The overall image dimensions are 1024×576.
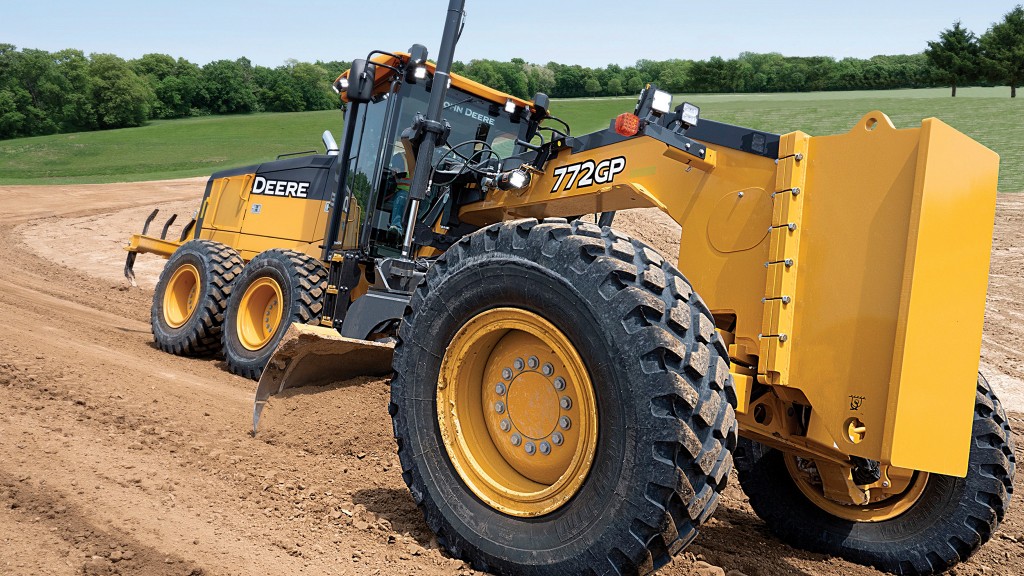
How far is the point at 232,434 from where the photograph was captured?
473 cm

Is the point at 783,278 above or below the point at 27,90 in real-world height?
below

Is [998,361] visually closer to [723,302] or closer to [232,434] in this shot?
[723,302]

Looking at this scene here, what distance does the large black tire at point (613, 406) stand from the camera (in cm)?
249

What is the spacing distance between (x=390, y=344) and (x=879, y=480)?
3179 millimetres

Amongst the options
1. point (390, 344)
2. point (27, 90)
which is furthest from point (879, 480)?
point (27, 90)

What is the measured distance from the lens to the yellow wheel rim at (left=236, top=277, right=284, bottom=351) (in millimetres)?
7465

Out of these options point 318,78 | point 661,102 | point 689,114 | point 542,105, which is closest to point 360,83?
point 542,105

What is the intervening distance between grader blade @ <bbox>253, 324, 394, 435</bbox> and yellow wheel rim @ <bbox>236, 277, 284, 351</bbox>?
6.74 feet

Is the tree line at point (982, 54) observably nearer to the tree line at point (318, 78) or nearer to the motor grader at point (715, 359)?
the tree line at point (318, 78)

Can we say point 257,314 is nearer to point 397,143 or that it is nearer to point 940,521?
point 397,143

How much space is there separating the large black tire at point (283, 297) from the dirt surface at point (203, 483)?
0.76ft

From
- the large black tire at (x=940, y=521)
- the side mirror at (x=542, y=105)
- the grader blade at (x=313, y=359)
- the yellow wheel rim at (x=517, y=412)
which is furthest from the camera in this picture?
→ the side mirror at (x=542, y=105)

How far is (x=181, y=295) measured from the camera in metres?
8.95

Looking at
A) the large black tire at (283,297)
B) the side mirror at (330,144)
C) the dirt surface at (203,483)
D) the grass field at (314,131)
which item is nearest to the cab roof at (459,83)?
the large black tire at (283,297)
